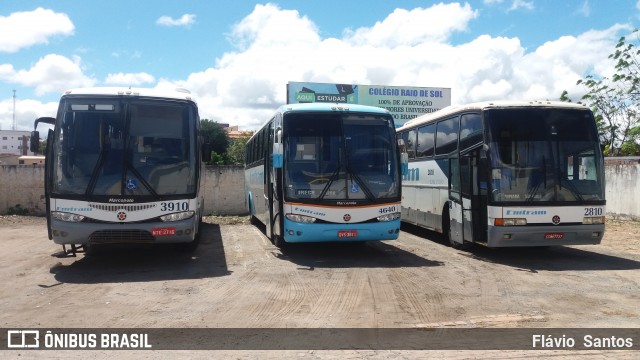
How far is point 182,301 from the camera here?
7898 millimetres

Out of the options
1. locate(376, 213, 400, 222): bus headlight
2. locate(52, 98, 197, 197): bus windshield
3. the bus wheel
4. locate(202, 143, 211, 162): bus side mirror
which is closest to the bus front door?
locate(376, 213, 400, 222): bus headlight

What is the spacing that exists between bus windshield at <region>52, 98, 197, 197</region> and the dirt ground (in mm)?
1623

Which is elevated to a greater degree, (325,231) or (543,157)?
(543,157)

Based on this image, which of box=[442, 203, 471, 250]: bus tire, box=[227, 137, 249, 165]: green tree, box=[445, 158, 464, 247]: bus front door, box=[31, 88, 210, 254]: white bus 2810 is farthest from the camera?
box=[227, 137, 249, 165]: green tree

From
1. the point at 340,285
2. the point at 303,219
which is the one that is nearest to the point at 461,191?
the point at 303,219

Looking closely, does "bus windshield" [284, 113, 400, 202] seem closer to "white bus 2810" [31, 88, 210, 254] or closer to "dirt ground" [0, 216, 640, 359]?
"dirt ground" [0, 216, 640, 359]

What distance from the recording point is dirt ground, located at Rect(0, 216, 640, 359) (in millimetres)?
6852

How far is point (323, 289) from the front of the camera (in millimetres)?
8719

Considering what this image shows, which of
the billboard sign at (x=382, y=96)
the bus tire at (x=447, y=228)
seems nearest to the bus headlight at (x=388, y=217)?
the bus tire at (x=447, y=228)

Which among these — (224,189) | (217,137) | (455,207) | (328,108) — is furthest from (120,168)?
(217,137)

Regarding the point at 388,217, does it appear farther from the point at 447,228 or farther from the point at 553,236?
the point at 553,236

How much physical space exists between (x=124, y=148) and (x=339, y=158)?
4.08 meters

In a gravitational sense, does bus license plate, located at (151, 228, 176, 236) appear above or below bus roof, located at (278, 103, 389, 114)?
below

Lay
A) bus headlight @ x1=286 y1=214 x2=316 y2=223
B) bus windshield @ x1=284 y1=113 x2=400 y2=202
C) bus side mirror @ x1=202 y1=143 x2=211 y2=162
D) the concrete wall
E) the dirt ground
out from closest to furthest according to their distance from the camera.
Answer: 1. the dirt ground
2. bus headlight @ x1=286 y1=214 x2=316 y2=223
3. bus windshield @ x1=284 y1=113 x2=400 y2=202
4. bus side mirror @ x1=202 y1=143 x2=211 y2=162
5. the concrete wall
